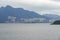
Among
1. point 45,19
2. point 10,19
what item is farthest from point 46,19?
point 10,19

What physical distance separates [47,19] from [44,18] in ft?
13.2

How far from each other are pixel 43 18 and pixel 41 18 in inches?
84.0

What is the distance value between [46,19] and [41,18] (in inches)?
220

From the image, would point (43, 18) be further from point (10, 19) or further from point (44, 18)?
point (10, 19)

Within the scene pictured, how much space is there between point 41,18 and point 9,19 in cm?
3228

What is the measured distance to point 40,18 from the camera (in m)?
200

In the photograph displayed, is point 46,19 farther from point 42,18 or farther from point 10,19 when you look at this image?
point 10,19

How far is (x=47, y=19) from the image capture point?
195375mm

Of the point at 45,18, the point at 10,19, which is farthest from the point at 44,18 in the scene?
the point at 10,19

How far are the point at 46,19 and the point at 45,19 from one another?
985 millimetres

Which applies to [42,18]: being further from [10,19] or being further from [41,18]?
[10,19]

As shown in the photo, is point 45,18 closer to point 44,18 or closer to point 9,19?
point 44,18

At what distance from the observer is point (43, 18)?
198125mm

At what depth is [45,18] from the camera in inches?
7800
